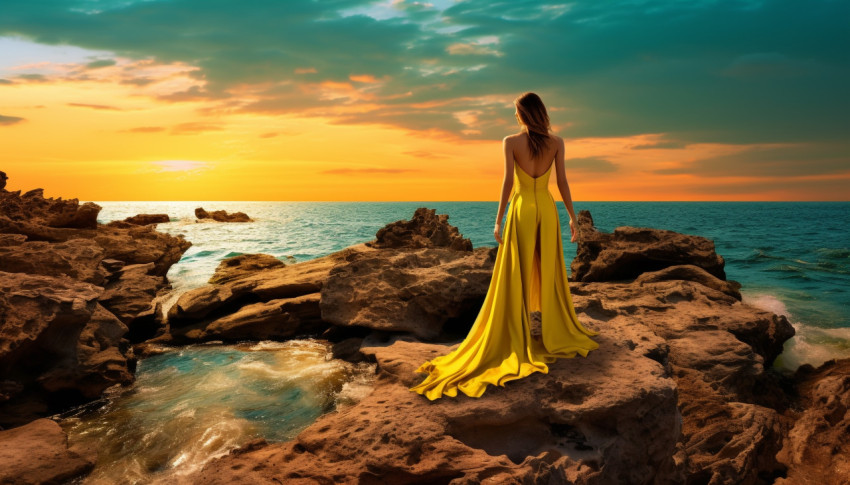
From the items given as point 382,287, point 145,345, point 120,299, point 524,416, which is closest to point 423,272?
point 382,287

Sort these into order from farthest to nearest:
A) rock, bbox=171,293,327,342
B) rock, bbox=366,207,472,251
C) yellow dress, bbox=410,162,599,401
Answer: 1. rock, bbox=366,207,472,251
2. rock, bbox=171,293,327,342
3. yellow dress, bbox=410,162,599,401

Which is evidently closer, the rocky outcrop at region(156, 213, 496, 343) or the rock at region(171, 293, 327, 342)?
the rocky outcrop at region(156, 213, 496, 343)

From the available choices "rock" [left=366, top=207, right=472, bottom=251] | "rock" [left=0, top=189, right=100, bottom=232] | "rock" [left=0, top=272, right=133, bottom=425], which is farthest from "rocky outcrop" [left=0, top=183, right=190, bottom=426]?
"rock" [left=366, top=207, right=472, bottom=251]

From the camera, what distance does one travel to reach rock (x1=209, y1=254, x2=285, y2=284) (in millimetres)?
14719

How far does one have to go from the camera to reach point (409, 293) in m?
9.14

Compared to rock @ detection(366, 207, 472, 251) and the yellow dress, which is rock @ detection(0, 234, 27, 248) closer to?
rock @ detection(366, 207, 472, 251)

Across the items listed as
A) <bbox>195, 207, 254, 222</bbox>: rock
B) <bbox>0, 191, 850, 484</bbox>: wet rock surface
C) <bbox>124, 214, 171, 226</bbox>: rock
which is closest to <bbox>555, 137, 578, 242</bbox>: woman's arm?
<bbox>0, 191, 850, 484</bbox>: wet rock surface

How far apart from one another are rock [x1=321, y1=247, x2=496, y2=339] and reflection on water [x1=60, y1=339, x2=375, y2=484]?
0.93 meters

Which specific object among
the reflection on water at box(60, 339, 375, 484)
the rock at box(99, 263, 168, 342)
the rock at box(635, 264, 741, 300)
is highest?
the rock at box(635, 264, 741, 300)

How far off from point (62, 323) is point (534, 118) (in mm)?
7407

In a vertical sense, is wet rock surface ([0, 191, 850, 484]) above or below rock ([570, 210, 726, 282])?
below

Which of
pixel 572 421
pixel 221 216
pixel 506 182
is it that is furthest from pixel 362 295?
pixel 221 216

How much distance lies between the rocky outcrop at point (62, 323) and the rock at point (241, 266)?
6.54 feet

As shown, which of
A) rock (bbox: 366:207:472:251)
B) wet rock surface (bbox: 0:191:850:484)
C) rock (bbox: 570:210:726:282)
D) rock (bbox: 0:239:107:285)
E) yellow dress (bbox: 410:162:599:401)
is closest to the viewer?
wet rock surface (bbox: 0:191:850:484)
